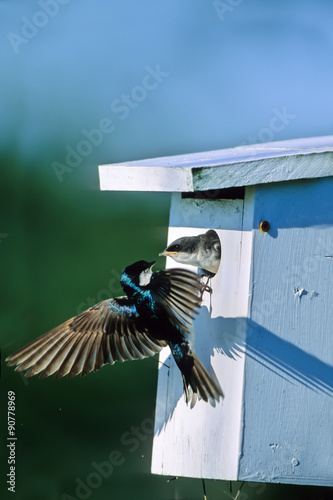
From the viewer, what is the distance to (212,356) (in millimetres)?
1988

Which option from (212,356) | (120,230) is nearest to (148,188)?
(212,356)

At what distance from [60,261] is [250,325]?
2481mm

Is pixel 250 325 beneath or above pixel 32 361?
above

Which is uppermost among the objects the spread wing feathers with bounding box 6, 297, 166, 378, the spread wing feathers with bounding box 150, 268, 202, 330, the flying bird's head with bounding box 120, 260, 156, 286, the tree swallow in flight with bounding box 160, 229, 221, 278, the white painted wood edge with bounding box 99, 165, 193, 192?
the white painted wood edge with bounding box 99, 165, 193, 192

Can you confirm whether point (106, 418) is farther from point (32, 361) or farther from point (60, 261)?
point (32, 361)

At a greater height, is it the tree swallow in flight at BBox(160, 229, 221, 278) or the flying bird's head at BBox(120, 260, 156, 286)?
the tree swallow in flight at BBox(160, 229, 221, 278)

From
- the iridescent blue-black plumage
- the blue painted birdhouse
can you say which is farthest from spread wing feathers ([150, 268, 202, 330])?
the blue painted birdhouse

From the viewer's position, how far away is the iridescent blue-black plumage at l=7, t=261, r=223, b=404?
1935 millimetres

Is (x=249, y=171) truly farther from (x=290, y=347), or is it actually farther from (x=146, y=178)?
(x=290, y=347)

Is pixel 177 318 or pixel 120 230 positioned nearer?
pixel 177 318

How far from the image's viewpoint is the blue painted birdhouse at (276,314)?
186 centimetres

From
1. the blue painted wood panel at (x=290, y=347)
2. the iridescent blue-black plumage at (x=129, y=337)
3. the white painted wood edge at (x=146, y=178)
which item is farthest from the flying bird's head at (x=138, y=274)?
the blue painted wood panel at (x=290, y=347)

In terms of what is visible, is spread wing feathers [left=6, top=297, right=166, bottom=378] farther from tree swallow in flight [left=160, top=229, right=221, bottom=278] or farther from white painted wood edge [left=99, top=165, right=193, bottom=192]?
white painted wood edge [left=99, top=165, right=193, bottom=192]

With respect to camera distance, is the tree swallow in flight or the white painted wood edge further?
the tree swallow in flight
